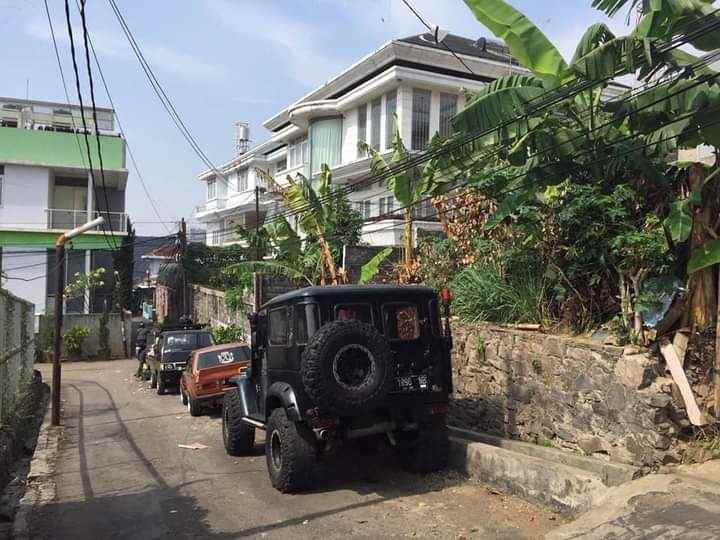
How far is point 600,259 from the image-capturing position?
28.7 feet

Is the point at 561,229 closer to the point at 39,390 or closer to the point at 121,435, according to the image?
the point at 121,435

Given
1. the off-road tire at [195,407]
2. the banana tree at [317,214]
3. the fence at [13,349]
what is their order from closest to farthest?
the fence at [13,349] → the off-road tire at [195,407] → the banana tree at [317,214]

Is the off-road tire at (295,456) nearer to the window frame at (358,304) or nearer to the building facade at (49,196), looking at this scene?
the window frame at (358,304)

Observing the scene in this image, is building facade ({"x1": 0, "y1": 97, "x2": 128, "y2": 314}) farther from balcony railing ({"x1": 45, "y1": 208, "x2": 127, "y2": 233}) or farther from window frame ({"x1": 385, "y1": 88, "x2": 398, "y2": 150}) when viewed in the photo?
window frame ({"x1": 385, "y1": 88, "x2": 398, "y2": 150})

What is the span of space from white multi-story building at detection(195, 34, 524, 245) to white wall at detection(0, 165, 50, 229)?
13.7m

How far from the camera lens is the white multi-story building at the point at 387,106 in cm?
2330

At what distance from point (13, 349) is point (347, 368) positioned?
7457mm

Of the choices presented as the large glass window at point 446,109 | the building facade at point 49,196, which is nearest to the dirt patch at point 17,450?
the large glass window at point 446,109

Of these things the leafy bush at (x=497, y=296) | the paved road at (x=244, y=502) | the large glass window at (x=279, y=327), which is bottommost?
the paved road at (x=244, y=502)

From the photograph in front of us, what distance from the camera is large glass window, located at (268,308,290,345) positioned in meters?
8.59

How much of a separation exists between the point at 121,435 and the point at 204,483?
4823 mm

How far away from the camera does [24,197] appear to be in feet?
108

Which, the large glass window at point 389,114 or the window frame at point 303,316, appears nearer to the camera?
the window frame at point 303,316

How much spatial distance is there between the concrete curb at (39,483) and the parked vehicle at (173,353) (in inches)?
245
